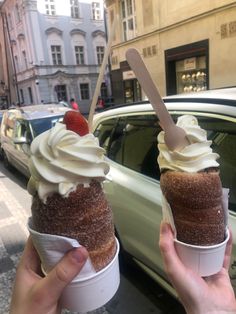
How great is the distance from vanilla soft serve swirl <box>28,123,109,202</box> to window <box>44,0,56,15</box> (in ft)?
103

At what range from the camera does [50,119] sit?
6930mm

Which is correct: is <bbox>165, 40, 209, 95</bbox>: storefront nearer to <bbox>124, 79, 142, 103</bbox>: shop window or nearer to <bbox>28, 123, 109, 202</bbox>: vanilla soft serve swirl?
<bbox>124, 79, 142, 103</bbox>: shop window

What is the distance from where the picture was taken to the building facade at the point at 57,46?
2908 cm

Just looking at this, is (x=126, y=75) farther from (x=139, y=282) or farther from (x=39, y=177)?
(x=39, y=177)

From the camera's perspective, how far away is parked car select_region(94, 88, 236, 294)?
6.98 ft

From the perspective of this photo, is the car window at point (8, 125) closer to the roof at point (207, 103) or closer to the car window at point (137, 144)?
the car window at point (137, 144)

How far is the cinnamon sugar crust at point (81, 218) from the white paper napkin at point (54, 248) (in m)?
0.02

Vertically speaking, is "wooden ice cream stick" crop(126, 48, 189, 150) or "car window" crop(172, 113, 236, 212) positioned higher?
"wooden ice cream stick" crop(126, 48, 189, 150)

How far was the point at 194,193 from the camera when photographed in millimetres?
1268

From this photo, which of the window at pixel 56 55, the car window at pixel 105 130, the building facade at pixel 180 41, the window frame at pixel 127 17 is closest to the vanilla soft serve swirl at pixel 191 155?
the car window at pixel 105 130

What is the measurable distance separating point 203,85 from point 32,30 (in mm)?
21177

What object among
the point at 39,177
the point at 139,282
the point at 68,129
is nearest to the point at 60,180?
the point at 39,177

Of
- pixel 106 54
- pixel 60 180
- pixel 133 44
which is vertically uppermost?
pixel 133 44

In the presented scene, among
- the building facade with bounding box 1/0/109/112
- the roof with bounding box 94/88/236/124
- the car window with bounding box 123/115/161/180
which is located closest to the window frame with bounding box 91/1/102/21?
the building facade with bounding box 1/0/109/112
